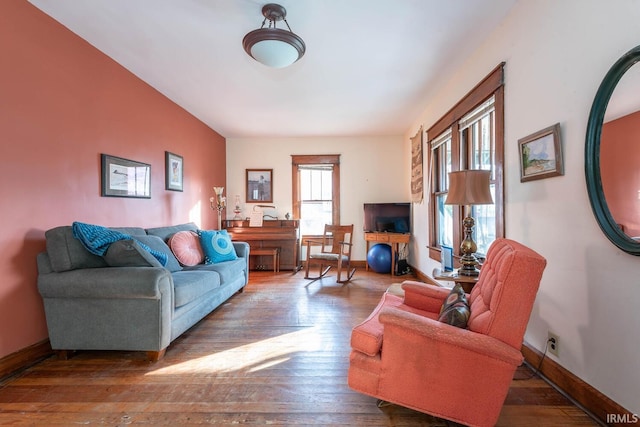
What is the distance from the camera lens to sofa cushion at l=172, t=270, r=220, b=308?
2.29 meters

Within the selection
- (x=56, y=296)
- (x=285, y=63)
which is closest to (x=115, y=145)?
(x=56, y=296)

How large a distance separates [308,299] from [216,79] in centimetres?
277

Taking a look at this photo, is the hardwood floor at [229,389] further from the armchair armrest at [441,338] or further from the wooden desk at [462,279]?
the wooden desk at [462,279]

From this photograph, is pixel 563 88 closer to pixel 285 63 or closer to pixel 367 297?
pixel 285 63

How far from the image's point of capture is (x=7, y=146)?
6.35 feet

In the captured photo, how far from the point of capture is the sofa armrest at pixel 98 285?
202cm

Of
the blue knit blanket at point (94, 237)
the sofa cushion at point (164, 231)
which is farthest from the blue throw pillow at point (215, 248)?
the blue knit blanket at point (94, 237)

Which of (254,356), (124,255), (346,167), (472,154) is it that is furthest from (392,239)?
(124,255)

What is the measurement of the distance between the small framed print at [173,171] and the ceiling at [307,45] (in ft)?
2.53

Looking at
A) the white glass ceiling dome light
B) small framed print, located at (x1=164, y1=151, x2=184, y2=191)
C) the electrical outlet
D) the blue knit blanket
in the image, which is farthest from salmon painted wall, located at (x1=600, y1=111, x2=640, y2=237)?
small framed print, located at (x1=164, y1=151, x2=184, y2=191)

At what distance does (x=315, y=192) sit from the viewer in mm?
5793

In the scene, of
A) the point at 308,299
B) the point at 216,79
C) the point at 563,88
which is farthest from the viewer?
the point at 308,299

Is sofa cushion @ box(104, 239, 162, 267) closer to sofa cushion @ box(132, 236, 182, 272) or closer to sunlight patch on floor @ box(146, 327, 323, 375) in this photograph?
sofa cushion @ box(132, 236, 182, 272)

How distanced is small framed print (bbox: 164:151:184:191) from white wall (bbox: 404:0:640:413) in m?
3.75
